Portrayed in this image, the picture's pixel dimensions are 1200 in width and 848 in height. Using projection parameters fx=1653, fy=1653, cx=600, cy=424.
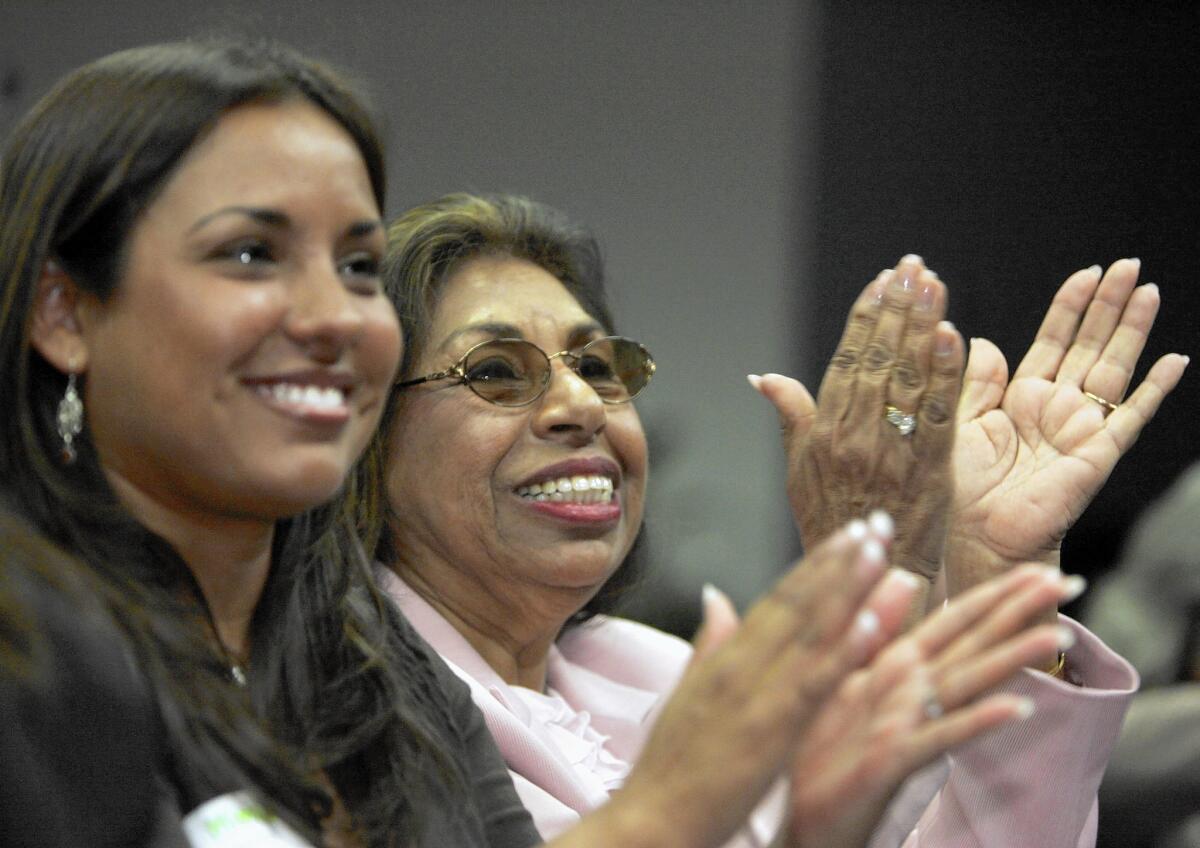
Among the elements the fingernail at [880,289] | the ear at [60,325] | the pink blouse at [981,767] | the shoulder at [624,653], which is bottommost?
the shoulder at [624,653]

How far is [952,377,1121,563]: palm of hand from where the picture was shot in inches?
92.4

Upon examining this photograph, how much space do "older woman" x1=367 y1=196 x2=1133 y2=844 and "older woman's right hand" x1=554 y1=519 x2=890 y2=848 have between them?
0.77 m

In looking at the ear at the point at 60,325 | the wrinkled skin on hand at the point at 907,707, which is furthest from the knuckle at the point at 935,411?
the ear at the point at 60,325

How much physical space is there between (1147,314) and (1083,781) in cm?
72

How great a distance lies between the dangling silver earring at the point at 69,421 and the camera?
1.60m

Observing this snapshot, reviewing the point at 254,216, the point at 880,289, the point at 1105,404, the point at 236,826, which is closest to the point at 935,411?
the point at 880,289

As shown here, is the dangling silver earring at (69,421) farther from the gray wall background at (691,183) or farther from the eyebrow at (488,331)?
the gray wall background at (691,183)

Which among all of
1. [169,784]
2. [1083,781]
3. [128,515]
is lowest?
[1083,781]

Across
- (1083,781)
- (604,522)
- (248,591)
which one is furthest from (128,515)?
(1083,781)

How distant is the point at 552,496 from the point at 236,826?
3.92ft

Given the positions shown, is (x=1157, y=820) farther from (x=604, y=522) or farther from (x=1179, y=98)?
→ (x=1179, y=98)

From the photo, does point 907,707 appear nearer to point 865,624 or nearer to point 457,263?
point 865,624

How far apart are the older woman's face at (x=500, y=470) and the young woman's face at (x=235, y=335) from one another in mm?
946

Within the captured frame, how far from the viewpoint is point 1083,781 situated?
7.37 feet
